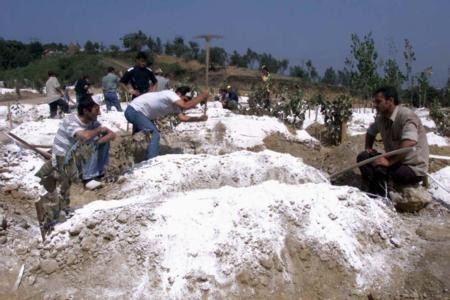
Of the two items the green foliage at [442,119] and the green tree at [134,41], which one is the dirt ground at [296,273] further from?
the green tree at [134,41]

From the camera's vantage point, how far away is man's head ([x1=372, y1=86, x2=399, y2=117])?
17.3 feet

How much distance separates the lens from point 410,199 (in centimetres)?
530

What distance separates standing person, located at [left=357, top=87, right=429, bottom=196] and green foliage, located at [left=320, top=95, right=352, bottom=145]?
9.99 feet

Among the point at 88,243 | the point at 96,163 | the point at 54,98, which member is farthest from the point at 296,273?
the point at 54,98

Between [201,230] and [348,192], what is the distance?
4.99 feet

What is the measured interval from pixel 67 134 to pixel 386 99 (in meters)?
3.33

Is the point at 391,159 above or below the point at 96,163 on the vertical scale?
above

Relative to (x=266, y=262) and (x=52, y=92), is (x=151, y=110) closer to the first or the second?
(x=266, y=262)

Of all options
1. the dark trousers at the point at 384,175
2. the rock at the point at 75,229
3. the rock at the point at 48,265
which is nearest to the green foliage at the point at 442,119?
the dark trousers at the point at 384,175

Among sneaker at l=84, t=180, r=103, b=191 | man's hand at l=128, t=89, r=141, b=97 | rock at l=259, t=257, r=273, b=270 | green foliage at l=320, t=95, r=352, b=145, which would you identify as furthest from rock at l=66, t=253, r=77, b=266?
green foliage at l=320, t=95, r=352, b=145

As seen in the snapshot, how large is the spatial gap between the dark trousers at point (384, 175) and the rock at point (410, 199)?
0.31 feet

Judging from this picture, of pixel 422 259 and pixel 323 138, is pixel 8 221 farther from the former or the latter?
pixel 323 138

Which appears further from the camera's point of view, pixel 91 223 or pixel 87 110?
pixel 87 110

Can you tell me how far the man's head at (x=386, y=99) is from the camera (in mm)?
5270
